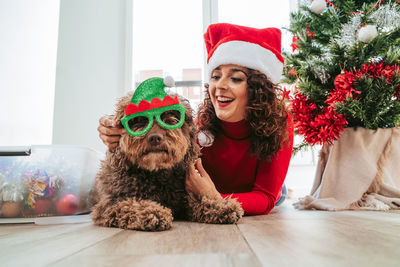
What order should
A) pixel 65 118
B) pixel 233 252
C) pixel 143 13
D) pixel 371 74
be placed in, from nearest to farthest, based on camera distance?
pixel 233 252
pixel 371 74
pixel 65 118
pixel 143 13

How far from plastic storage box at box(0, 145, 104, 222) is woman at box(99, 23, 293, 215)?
0.72 meters

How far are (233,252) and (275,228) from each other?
0.42 meters

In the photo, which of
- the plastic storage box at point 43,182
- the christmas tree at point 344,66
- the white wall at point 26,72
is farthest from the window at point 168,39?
the plastic storage box at point 43,182

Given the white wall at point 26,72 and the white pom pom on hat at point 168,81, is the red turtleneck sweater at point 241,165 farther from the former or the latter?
the white wall at point 26,72

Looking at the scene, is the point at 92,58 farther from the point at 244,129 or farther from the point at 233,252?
the point at 233,252

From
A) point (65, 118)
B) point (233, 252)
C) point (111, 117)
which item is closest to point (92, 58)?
point (65, 118)

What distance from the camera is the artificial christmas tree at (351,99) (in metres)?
1.90

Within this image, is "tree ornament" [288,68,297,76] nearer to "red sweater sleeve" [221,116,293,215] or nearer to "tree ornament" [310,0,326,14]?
"tree ornament" [310,0,326,14]

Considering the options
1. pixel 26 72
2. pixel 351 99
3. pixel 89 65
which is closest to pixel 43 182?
pixel 26 72

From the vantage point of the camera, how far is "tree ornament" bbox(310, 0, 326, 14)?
2045 mm

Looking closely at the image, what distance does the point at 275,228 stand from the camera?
1.10m

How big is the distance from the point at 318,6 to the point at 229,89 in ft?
3.51

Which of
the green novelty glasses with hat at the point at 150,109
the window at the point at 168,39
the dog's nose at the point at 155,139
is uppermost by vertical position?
the window at the point at 168,39

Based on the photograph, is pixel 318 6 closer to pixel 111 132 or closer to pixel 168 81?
pixel 168 81
